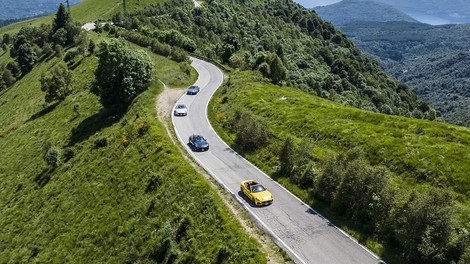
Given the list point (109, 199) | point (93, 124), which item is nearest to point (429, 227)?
point (109, 199)

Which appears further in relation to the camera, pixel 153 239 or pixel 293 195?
pixel 293 195

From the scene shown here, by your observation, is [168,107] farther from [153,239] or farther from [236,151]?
[153,239]

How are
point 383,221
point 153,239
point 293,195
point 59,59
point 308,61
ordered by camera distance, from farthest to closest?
point 308,61 → point 59,59 → point 293,195 → point 153,239 → point 383,221

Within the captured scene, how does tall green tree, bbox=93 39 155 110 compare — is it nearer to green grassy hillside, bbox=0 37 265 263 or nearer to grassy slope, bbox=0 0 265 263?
green grassy hillside, bbox=0 37 265 263

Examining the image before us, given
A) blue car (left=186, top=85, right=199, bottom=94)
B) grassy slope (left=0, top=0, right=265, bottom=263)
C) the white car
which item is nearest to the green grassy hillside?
grassy slope (left=0, top=0, right=265, bottom=263)

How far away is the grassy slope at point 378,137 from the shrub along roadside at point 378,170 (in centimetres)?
10

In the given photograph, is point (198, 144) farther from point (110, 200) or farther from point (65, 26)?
point (65, 26)

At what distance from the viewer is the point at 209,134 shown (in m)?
59.3

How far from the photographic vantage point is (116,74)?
70.4 m

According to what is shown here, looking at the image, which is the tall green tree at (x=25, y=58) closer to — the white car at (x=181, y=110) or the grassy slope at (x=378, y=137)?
the white car at (x=181, y=110)

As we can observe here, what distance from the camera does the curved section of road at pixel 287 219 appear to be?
2944cm

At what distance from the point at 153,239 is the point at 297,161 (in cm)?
1910

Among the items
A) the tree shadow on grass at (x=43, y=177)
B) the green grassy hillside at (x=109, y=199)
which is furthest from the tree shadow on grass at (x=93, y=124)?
the tree shadow on grass at (x=43, y=177)

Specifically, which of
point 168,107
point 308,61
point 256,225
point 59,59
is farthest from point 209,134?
point 308,61
